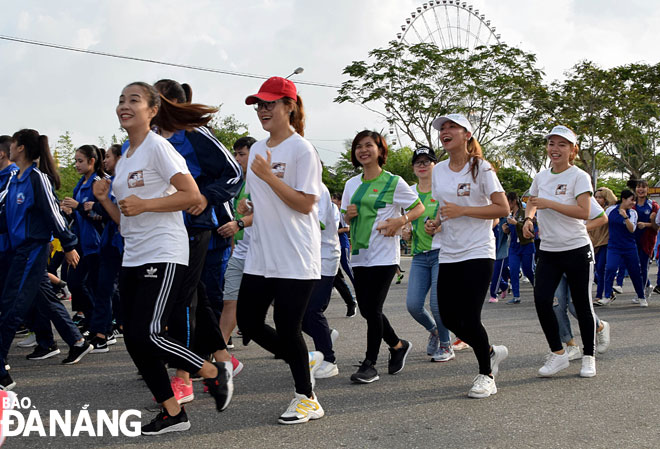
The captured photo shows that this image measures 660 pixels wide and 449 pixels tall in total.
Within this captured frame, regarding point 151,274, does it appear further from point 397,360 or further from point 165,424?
point 397,360

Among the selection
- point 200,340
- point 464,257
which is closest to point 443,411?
point 464,257

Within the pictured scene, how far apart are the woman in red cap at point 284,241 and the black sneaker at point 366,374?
110cm

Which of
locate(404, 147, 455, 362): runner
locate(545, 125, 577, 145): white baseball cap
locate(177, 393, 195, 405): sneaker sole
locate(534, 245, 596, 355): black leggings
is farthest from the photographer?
locate(404, 147, 455, 362): runner

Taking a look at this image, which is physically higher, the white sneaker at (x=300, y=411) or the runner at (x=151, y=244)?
the runner at (x=151, y=244)

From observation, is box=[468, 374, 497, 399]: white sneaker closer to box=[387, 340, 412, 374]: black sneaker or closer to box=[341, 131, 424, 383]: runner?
box=[341, 131, 424, 383]: runner

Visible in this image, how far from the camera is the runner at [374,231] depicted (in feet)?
18.0

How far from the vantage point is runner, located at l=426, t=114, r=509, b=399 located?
193 inches

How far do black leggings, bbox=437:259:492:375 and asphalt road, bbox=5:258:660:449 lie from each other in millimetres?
391

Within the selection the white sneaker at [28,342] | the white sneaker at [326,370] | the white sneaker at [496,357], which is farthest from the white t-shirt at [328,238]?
the white sneaker at [28,342]

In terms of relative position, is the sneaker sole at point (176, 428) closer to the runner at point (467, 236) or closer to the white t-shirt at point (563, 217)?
the runner at point (467, 236)

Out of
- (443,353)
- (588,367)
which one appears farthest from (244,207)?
(588,367)

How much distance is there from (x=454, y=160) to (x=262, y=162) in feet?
5.79

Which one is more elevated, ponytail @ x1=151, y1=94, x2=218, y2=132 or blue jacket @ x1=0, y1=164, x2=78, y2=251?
ponytail @ x1=151, y1=94, x2=218, y2=132

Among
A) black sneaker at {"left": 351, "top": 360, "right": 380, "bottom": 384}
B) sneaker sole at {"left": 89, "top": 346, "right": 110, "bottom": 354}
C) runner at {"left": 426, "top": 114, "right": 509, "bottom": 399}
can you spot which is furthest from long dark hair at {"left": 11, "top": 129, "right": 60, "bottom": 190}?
runner at {"left": 426, "top": 114, "right": 509, "bottom": 399}
